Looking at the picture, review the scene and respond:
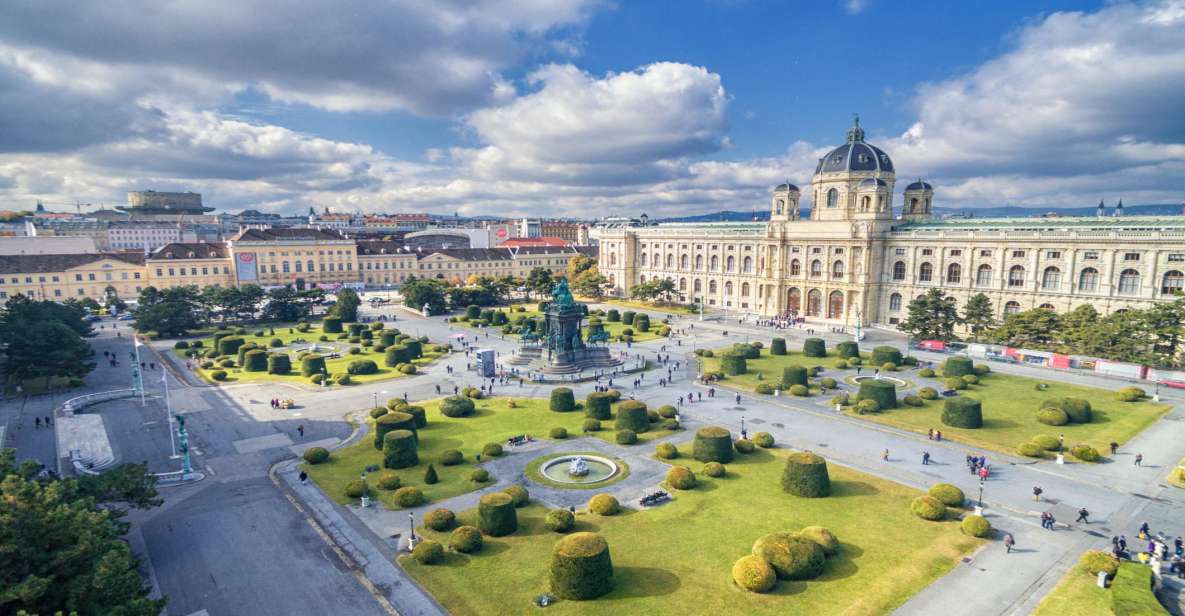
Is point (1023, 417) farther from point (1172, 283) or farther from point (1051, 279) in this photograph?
point (1051, 279)

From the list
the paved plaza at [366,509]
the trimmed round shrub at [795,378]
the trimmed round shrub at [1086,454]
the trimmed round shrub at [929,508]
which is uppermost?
the trimmed round shrub at [795,378]

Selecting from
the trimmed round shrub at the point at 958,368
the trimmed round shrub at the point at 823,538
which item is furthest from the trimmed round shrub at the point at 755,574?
the trimmed round shrub at the point at 958,368

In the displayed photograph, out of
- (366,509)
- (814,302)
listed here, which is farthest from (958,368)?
(366,509)

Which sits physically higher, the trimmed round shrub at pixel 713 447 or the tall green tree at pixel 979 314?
the tall green tree at pixel 979 314

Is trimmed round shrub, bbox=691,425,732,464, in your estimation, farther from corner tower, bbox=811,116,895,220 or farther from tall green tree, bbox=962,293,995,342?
corner tower, bbox=811,116,895,220

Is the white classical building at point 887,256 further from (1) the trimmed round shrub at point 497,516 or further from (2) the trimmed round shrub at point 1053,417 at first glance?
(1) the trimmed round shrub at point 497,516

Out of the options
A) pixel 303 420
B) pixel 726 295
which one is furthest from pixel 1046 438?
pixel 726 295
